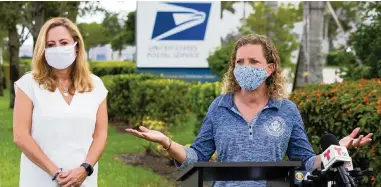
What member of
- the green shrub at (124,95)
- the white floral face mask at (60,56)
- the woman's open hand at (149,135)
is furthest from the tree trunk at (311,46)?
the woman's open hand at (149,135)

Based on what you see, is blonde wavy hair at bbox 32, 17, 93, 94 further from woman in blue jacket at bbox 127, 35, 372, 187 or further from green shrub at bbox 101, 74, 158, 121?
green shrub at bbox 101, 74, 158, 121

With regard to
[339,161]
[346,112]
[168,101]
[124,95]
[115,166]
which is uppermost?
[339,161]

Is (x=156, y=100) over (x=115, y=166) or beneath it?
over

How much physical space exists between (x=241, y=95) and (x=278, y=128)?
0.93 ft

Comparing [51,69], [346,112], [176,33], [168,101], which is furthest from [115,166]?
[176,33]

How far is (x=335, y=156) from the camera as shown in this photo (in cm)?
269

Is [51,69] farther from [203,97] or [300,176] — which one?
[203,97]

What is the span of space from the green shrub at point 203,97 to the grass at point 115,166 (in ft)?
4.08

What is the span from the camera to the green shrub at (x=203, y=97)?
1123 cm

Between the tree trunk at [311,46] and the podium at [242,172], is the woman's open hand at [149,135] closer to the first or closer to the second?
the podium at [242,172]

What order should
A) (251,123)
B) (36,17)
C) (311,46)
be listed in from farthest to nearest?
1. (311,46)
2. (36,17)
3. (251,123)

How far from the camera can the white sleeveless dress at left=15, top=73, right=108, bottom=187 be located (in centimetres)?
436

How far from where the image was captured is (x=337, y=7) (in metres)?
51.7

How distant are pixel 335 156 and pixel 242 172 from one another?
510 millimetres
